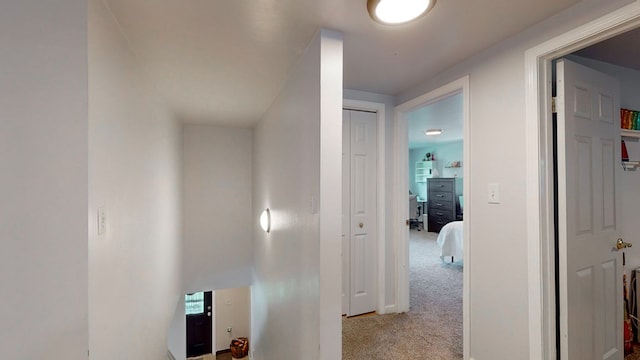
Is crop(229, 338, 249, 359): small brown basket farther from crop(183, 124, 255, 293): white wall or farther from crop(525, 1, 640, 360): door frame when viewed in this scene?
crop(525, 1, 640, 360): door frame

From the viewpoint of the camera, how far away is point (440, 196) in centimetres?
732

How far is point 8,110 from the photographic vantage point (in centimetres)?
95

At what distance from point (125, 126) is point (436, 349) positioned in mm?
2818

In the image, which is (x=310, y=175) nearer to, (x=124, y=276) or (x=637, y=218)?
(x=124, y=276)

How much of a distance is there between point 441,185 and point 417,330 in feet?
18.4

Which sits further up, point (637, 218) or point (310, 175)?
point (310, 175)

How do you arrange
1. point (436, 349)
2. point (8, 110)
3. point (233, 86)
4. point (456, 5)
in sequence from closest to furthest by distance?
point (8, 110) < point (456, 5) < point (436, 349) < point (233, 86)

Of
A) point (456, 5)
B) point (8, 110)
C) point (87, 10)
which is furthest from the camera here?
point (456, 5)

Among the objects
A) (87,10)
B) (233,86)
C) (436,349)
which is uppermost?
(233,86)

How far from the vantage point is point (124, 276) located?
1497 mm

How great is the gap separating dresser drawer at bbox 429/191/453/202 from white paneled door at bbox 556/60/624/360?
17.7 feet

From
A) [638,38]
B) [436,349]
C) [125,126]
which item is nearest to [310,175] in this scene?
[125,126]

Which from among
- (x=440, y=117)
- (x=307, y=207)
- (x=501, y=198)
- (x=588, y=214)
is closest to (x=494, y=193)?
(x=501, y=198)

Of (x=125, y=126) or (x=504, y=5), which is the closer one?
(x=504, y=5)
